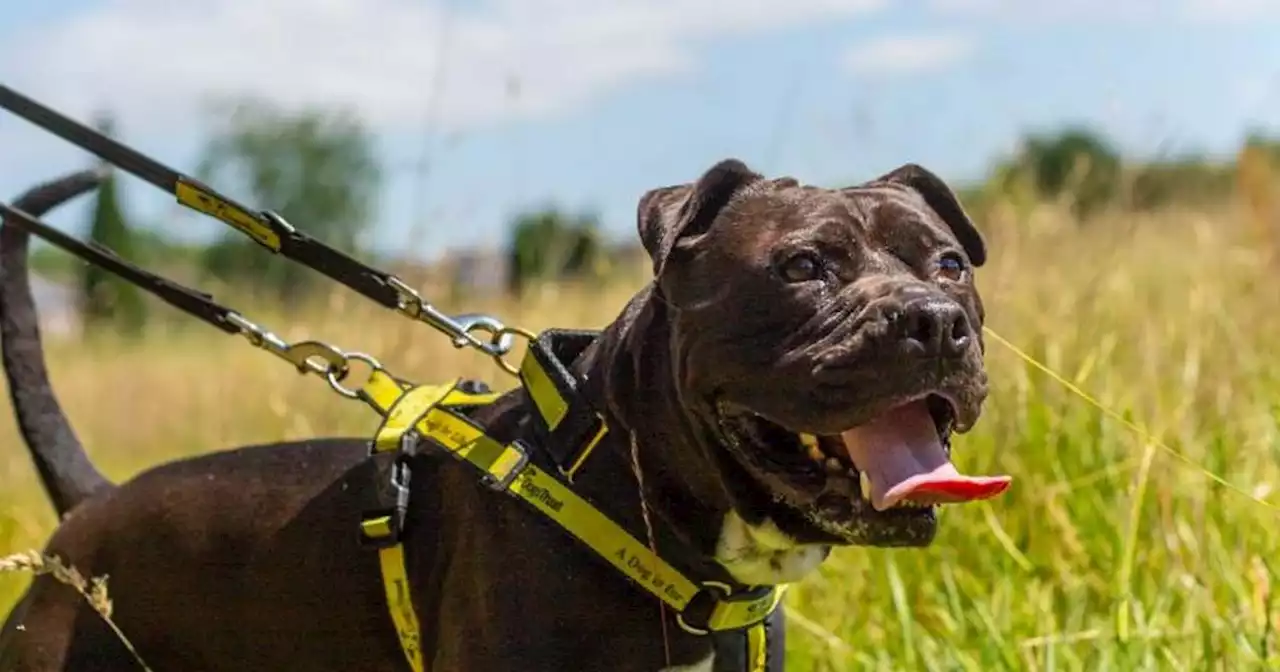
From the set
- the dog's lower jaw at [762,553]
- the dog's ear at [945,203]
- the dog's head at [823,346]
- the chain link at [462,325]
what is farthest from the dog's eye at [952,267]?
the chain link at [462,325]

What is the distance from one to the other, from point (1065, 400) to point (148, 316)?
30.8ft

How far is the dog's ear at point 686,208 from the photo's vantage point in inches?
103

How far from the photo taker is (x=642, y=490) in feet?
8.46

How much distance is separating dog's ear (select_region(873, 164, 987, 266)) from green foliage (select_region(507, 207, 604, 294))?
4052 millimetres

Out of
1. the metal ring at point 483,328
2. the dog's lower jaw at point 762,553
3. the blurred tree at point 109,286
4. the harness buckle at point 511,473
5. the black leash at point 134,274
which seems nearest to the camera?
the dog's lower jaw at point 762,553

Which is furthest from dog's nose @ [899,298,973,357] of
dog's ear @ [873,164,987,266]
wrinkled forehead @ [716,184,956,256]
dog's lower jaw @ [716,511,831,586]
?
dog's ear @ [873,164,987,266]

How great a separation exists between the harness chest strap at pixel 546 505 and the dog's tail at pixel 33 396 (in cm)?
96

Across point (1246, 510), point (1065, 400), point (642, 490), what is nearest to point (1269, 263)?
point (1065, 400)

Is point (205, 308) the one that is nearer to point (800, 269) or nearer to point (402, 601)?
point (402, 601)

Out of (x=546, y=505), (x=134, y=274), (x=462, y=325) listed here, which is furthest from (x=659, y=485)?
(x=134, y=274)

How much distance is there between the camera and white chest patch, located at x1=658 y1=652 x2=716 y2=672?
102 inches

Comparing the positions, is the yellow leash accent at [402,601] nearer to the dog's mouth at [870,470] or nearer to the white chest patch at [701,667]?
the white chest patch at [701,667]

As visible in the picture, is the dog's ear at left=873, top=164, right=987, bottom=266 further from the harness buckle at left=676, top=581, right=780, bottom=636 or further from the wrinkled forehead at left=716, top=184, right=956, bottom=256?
the harness buckle at left=676, top=581, right=780, bottom=636

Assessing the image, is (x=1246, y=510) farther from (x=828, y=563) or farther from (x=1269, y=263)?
(x=1269, y=263)
